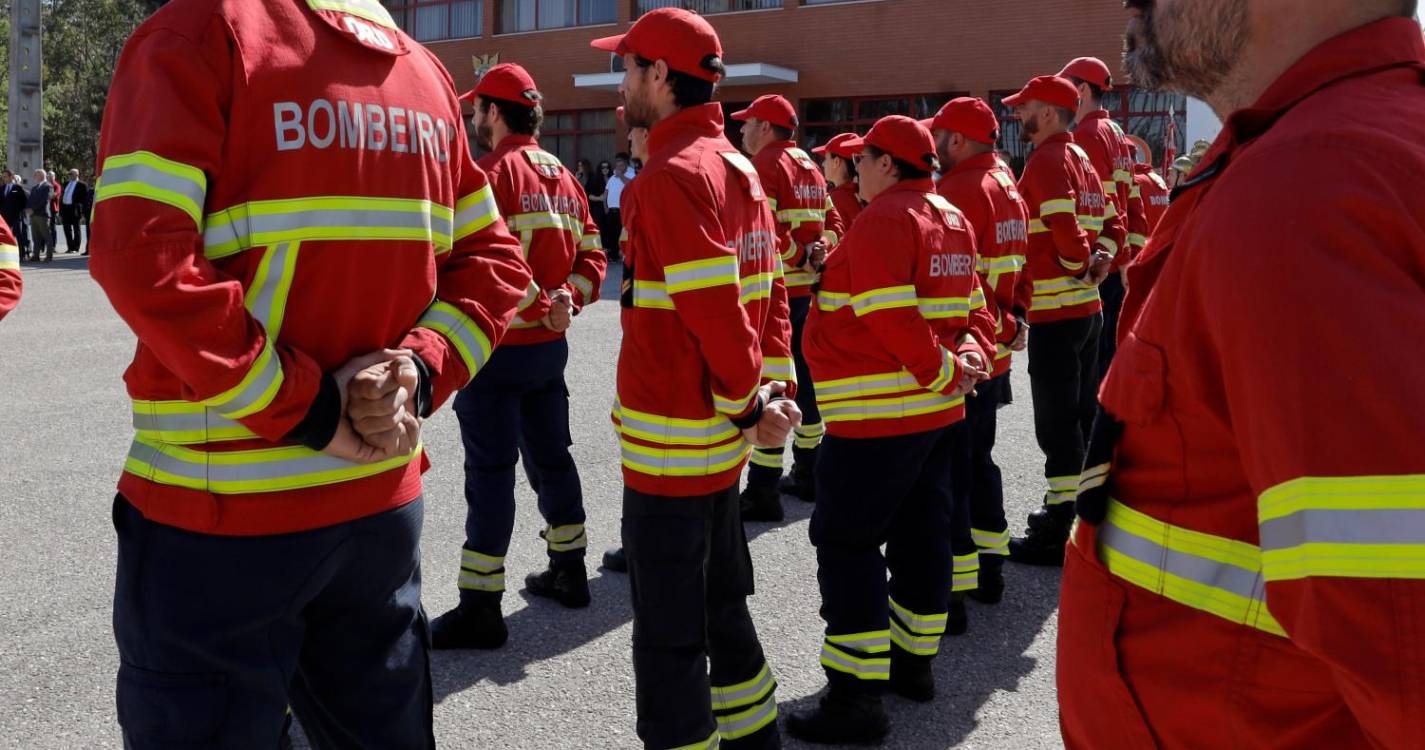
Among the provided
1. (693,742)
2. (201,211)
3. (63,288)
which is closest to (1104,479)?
(201,211)

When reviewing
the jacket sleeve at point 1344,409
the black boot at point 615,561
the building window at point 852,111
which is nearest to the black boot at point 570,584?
the black boot at point 615,561

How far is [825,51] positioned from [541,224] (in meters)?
23.6

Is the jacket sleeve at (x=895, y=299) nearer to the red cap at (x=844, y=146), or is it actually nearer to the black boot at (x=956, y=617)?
the black boot at (x=956, y=617)

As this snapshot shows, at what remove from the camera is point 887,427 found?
4.18 metres

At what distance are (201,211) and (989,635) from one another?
3.90 meters

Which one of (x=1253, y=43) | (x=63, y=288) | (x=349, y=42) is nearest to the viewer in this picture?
(x=1253, y=43)

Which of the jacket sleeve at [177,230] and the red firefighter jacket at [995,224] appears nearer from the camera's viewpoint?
the jacket sleeve at [177,230]

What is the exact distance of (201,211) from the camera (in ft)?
6.51

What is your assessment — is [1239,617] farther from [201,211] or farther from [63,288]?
[63,288]

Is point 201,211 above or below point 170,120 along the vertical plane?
below

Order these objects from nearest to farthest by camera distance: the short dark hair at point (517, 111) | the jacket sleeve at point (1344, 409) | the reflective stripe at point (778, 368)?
1. the jacket sleeve at point (1344, 409)
2. the reflective stripe at point (778, 368)
3. the short dark hair at point (517, 111)

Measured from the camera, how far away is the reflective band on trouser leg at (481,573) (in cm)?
468

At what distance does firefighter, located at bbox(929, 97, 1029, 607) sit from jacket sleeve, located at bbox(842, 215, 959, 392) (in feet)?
3.81

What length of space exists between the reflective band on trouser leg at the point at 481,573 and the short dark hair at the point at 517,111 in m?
1.91
